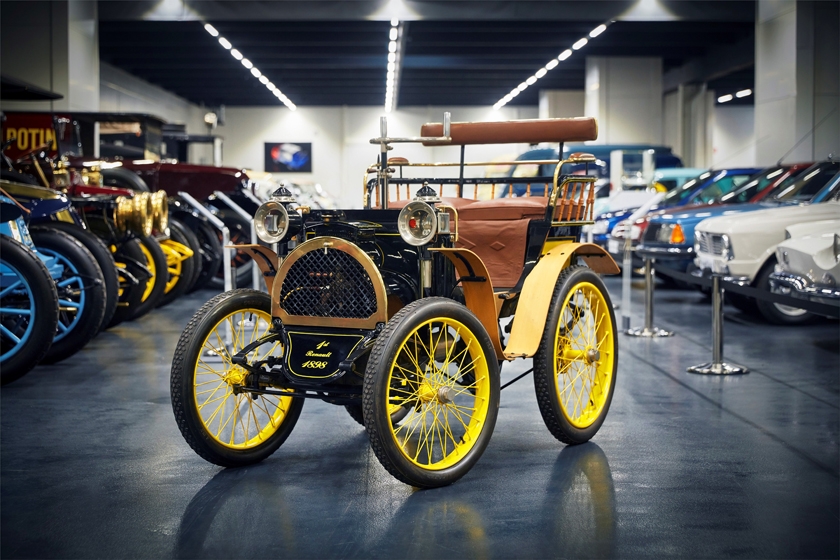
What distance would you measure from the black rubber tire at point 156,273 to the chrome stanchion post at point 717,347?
4486 mm

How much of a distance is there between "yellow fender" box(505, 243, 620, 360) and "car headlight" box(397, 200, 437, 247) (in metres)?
0.70

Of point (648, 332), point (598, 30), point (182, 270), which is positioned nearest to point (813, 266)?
point (648, 332)

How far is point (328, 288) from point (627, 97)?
20.9 m

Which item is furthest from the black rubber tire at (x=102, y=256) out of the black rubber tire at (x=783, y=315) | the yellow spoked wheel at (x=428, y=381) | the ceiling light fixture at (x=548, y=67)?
the ceiling light fixture at (x=548, y=67)

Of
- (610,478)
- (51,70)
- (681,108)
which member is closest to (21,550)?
(610,478)

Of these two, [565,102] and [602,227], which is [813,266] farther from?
[565,102]

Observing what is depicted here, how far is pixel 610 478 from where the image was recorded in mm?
3730

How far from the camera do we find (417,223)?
3604mm

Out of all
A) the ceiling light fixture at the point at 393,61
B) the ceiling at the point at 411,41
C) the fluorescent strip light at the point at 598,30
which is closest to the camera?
the ceiling at the point at 411,41

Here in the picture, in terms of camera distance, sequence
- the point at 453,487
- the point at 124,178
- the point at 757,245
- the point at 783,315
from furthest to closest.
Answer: the point at 124,178, the point at 783,315, the point at 757,245, the point at 453,487

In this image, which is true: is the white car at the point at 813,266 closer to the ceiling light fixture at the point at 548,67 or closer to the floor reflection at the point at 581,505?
the floor reflection at the point at 581,505

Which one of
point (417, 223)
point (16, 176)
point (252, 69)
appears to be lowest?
point (417, 223)

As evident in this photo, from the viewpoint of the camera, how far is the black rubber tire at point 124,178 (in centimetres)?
996

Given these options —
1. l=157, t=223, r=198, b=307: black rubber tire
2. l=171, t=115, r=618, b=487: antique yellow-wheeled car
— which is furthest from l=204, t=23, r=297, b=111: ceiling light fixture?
l=171, t=115, r=618, b=487: antique yellow-wheeled car
